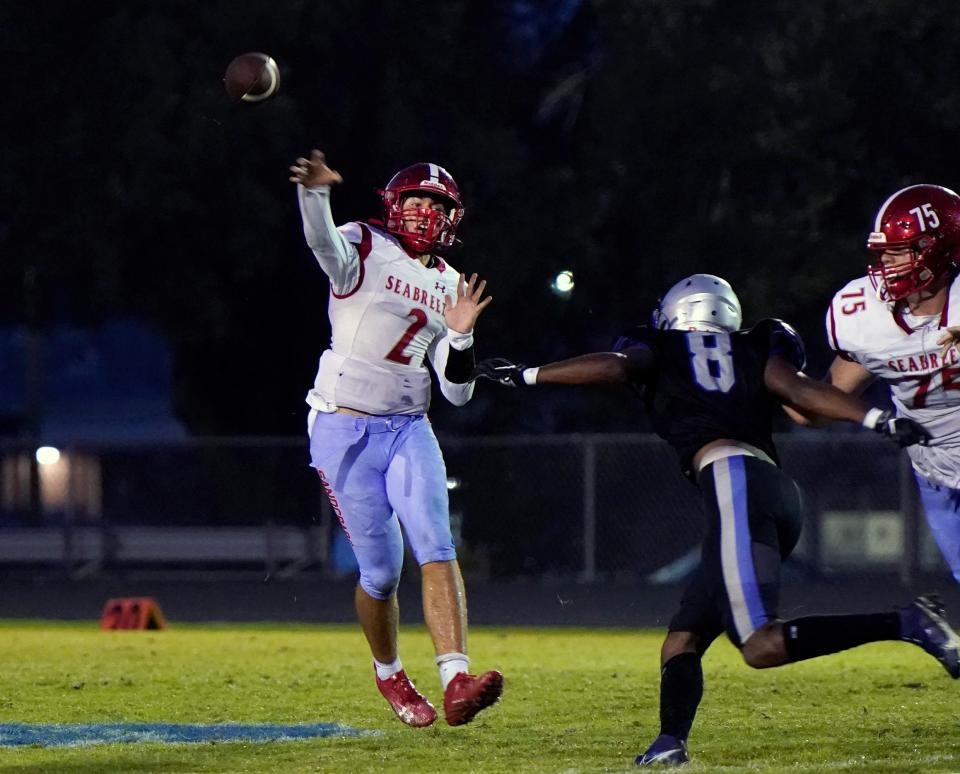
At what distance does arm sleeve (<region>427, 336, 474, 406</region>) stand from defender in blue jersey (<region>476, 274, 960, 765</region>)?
34cm

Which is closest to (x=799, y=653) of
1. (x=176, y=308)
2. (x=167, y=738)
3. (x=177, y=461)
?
(x=167, y=738)

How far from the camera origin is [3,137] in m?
18.2

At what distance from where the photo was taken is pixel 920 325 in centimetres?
610

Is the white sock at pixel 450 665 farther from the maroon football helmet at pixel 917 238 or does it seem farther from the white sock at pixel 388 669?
the maroon football helmet at pixel 917 238

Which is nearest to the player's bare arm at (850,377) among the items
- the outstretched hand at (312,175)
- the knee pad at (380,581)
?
the knee pad at (380,581)

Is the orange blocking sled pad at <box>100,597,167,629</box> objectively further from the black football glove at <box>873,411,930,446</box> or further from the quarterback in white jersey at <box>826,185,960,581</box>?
the black football glove at <box>873,411,930,446</box>

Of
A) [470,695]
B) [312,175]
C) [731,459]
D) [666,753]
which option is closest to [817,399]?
[731,459]

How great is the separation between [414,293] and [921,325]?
1897 mm

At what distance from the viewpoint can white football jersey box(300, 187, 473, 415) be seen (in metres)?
6.68

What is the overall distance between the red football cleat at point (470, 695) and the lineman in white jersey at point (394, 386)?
39 centimetres

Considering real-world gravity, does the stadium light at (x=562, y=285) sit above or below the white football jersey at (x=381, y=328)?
above

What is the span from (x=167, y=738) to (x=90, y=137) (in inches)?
471

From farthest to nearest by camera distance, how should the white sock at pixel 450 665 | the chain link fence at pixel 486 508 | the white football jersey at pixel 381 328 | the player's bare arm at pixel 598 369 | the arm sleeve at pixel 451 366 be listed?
the chain link fence at pixel 486 508
the white football jersey at pixel 381 328
the arm sleeve at pixel 451 366
the white sock at pixel 450 665
the player's bare arm at pixel 598 369

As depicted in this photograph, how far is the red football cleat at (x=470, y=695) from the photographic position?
19.7 feet
